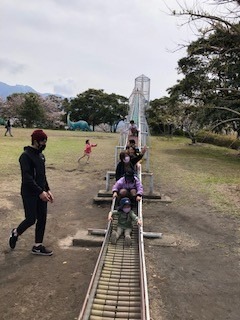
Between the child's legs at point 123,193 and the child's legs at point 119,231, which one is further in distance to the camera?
the child's legs at point 123,193

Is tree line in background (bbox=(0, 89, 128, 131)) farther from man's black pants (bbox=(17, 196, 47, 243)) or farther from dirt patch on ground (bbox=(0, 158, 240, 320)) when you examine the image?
man's black pants (bbox=(17, 196, 47, 243))

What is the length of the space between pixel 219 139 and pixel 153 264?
93.2ft

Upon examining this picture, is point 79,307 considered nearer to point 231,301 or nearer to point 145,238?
point 231,301

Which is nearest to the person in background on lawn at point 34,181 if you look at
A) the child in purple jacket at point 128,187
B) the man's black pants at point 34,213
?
the man's black pants at point 34,213

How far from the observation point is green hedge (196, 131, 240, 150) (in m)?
28.8

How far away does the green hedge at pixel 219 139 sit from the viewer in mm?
28755

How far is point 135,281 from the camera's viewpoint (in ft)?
14.8

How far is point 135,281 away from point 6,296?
1.60 meters

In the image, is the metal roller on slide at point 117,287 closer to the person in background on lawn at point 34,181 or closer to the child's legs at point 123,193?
the child's legs at point 123,193

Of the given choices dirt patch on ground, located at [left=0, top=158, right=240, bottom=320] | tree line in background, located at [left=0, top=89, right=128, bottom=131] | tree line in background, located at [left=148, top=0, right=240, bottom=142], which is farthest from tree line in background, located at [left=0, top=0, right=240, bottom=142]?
tree line in background, located at [left=0, top=89, right=128, bottom=131]

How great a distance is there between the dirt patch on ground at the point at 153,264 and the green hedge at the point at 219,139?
2072cm

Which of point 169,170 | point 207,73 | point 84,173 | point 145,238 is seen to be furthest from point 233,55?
point 145,238

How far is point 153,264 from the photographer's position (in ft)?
18.3

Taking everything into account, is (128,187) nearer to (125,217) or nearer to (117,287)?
(125,217)
